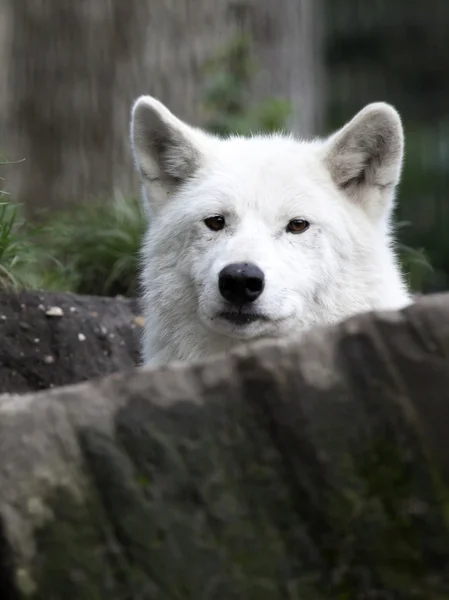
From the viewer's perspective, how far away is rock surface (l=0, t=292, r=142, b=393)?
570cm

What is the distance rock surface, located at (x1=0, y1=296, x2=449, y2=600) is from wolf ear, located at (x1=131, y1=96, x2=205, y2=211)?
2.62 meters

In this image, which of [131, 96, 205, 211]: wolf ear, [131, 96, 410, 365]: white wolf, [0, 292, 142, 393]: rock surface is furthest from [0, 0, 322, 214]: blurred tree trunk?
[131, 96, 410, 365]: white wolf

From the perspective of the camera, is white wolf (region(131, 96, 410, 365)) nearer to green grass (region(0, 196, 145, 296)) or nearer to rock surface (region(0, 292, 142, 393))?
rock surface (region(0, 292, 142, 393))

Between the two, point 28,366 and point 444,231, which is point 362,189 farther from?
point 444,231

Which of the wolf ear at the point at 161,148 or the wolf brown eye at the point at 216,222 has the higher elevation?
the wolf ear at the point at 161,148

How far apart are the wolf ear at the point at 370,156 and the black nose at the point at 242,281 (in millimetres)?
956

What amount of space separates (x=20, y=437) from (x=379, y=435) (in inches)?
36.6

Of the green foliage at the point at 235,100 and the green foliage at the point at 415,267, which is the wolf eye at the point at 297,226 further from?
the green foliage at the point at 235,100

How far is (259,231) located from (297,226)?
22cm

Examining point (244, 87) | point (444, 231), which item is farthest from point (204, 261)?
point (444, 231)

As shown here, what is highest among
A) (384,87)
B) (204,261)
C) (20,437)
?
(20,437)

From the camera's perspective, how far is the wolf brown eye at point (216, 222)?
14.9 ft

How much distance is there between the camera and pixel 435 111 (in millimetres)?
16938

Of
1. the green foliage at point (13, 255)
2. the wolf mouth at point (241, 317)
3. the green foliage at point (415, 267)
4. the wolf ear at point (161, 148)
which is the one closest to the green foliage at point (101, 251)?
the green foliage at point (13, 255)
